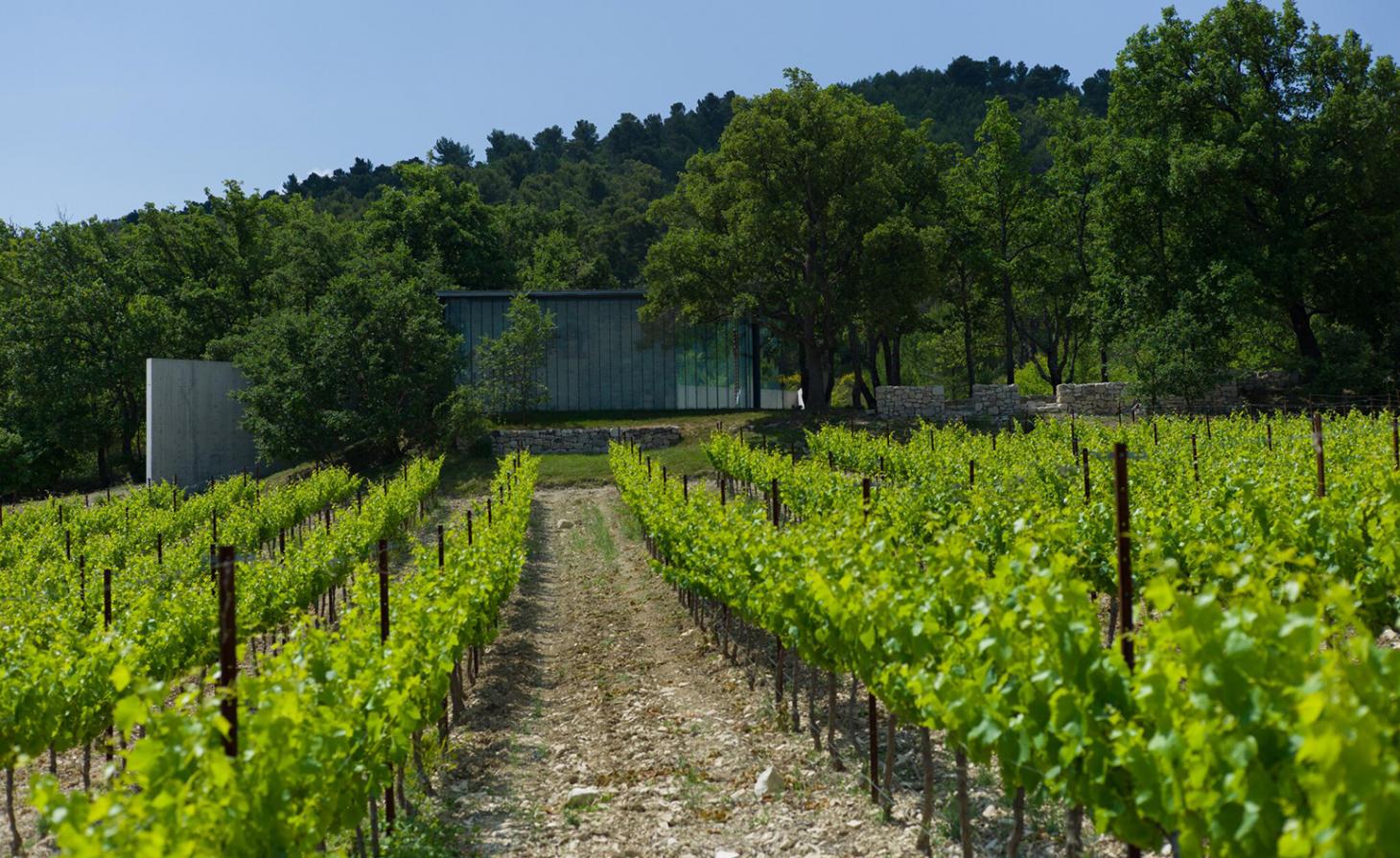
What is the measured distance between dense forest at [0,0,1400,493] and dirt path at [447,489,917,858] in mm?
18635

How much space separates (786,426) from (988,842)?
24741mm

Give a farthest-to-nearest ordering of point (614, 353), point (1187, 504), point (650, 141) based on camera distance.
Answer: point (650, 141)
point (614, 353)
point (1187, 504)

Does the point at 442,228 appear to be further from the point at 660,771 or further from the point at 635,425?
the point at 660,771

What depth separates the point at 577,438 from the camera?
31.2 m

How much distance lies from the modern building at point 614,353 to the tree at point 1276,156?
12858 millimetres

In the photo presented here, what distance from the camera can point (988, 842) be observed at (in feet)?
18.4

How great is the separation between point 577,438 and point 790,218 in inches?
331

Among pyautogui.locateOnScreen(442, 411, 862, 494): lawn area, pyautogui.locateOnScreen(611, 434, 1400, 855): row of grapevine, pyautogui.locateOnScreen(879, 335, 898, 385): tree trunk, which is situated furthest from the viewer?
pyautogui.locateOnScreen(879, 335, 898, 385): tree trunk

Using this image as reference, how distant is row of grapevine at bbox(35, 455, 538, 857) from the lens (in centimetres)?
338

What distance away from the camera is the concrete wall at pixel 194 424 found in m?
28.0

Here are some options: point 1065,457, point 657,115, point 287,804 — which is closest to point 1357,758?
point 287,804

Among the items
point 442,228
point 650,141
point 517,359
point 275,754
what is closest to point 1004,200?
point 517,359

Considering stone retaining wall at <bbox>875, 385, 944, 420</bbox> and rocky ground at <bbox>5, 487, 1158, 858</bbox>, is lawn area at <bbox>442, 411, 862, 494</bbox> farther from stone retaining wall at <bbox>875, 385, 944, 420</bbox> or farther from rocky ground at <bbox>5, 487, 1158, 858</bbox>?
rocky ground at <bbox>5, 487, 1158, 858</bbox>

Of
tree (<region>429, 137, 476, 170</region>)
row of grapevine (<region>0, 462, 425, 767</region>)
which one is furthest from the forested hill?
row of grapevine (<region>0, 462, 425, 767</region>)
